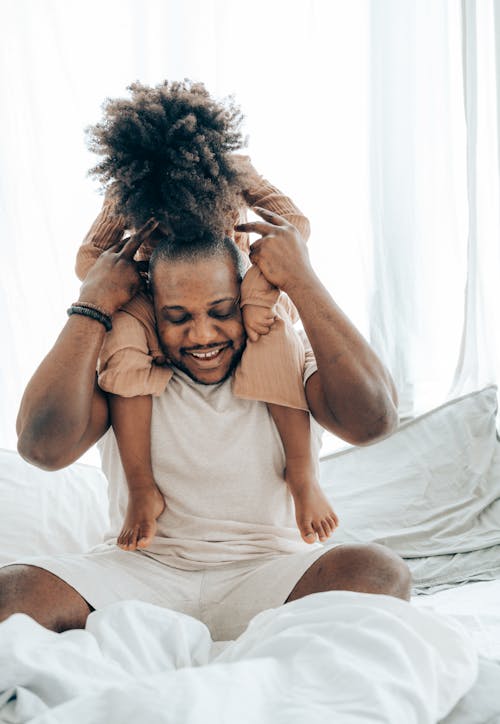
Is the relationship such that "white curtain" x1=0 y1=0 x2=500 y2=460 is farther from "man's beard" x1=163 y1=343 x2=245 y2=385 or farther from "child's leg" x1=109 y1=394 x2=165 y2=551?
"child's leg" x1=109 y1=394 x2=165 y2=551

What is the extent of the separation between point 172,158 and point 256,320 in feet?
0.99

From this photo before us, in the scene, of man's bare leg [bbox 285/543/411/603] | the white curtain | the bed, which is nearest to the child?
man's bare leg [bbox 285/543/411/603]

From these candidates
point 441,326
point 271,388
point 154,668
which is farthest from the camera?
point 441,326

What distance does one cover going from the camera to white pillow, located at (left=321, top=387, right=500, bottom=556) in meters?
1.92

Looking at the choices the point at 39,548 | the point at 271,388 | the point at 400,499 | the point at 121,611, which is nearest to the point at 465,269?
the point at 400,499

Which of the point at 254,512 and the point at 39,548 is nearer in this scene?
the point at 254,512

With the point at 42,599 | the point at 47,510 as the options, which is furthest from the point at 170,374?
the point at 47,510

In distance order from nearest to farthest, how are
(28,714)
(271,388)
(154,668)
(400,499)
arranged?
(28,714) → (154,668) → (271,388) → (400,499)

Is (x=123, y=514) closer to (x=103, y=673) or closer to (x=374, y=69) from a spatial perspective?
(x=103, y=673)

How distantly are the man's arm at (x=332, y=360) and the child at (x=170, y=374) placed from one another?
32 millimetres

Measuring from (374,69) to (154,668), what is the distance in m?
2.05

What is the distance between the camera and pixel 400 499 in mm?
2051

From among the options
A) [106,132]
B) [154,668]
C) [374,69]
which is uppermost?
[374,69]

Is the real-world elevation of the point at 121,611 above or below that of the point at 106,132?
below
